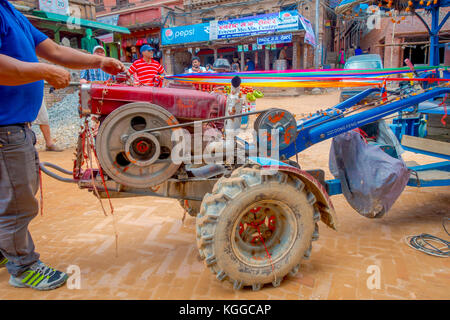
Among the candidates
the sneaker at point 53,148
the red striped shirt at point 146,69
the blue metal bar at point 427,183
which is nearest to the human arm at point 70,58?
the red striped shirt at point 146,69

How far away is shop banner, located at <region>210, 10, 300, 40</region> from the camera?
1956 cm

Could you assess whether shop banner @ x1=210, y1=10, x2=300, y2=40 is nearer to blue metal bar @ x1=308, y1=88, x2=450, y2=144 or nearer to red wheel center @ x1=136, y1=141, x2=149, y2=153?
blue metal bar @ x1=308, y1=88, x2=450, y2=144

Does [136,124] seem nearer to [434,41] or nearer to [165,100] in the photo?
[165,100]

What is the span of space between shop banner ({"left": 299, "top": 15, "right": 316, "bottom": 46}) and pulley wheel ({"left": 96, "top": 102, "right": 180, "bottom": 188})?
19.5 m

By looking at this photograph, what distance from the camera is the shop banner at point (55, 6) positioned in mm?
17797

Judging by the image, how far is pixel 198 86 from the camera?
408cm

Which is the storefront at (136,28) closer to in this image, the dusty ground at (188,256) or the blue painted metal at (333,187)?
the dusty ground at (188,256)

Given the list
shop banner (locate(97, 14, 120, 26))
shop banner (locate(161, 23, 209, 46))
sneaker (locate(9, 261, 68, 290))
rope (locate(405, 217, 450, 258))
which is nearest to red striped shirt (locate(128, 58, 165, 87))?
sneaker (locate(9, 261, 68, 290))

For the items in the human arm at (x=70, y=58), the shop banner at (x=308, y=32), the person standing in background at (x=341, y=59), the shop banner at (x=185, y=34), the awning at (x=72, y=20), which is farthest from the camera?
the person standing in background at (x=341, y=59)

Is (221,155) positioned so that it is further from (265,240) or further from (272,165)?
(265,240)

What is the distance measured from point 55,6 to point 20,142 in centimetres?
2070

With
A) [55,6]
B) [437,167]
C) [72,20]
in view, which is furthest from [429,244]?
[72,20]

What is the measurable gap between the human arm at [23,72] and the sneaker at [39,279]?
1.43 metres

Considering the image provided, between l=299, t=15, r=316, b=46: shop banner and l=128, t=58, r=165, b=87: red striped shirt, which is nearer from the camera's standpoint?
l=128, t=58, r=165, b=87: red striped shirt
